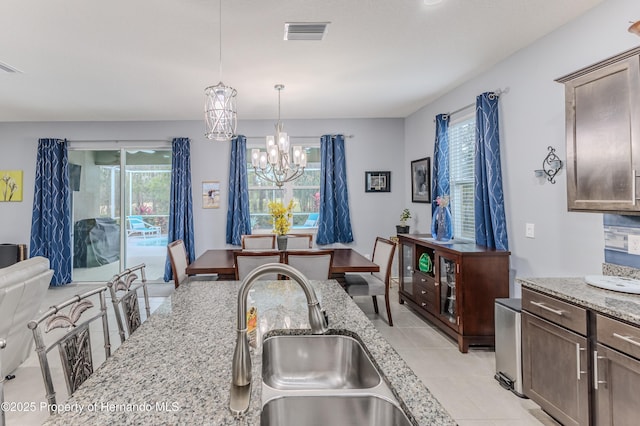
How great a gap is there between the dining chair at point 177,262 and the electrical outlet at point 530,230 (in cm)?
324

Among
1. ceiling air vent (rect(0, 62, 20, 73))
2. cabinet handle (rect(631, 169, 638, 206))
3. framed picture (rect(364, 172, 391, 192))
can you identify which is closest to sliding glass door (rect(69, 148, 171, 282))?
ceiling air vent (rect(0, 62, 20, 73))

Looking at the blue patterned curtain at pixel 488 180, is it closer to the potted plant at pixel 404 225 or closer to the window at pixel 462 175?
the window at pixel 462 175

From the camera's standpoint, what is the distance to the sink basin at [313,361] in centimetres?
121

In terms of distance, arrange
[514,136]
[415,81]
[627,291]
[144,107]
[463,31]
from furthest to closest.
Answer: [144,107] < [415,81] < [514,136] < [463,31] < [627,291]

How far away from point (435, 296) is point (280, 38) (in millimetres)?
2844

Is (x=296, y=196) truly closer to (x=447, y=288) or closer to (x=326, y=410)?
(x=447, y=288)

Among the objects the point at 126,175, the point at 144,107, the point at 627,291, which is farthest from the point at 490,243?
the point at 126,175

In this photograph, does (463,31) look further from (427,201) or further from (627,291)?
(427,201)

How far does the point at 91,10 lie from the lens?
2287 mm

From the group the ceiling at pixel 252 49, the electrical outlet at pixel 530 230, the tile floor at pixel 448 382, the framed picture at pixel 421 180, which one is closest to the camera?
the tile floor at pixel 448 382

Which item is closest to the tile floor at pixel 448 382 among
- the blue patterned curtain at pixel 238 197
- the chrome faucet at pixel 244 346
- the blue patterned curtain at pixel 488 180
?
the blue patterned curtain at pixel 488 180

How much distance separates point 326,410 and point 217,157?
4.95 m

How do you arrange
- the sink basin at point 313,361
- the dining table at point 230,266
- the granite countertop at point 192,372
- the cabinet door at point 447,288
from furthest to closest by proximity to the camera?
the dining table at point 230,266 < the cabinet door at point 447,288 < the sink basin at point 313,361 < the granite countertop at point 192,372

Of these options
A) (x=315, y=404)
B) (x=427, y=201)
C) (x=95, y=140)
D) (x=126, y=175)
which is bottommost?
(x=315, y=404)
